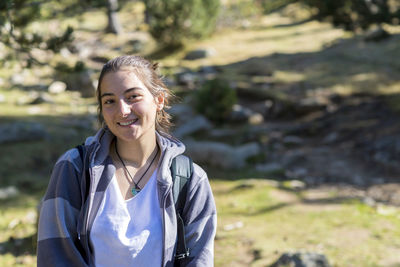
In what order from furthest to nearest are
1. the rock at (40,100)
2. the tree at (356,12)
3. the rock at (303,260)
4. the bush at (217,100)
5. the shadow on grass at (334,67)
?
→ the shadow on grass at (334,67), the rock at (40,100), the bush at (217,100), the tree at (356,12), the rock at (303,260)

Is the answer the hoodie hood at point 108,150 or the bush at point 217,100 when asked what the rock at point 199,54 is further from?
the hoodie hood at point 108,150

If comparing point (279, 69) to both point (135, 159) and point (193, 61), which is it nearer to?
point (193, 61)

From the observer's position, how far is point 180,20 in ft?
65.2

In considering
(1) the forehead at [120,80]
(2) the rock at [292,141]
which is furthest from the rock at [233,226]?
(2) the rock at [292,141]

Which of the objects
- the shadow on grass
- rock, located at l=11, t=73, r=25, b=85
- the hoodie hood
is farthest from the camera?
rock, located at l=11, t=73, r=25, b=85

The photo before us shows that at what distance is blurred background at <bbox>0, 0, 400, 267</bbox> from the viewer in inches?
214

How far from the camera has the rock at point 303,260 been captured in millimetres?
4320

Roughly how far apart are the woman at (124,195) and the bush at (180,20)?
17.5m

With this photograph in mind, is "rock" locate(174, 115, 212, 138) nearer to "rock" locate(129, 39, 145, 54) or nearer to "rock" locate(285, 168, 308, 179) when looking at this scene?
"rock" locate(285, 168, 308, 179)

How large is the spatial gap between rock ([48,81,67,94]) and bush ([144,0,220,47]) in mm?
5271

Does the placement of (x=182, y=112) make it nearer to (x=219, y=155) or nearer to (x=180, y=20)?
(x=219, y=155)

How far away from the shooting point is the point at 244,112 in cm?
1231

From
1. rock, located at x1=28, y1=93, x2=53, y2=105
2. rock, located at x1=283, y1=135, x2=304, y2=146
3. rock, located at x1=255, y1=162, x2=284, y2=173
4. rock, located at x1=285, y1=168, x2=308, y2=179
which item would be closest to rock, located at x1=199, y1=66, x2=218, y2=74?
rock, located at x1=28, y1=93, x2=53, y2=105

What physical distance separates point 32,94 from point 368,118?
30.7 ft
